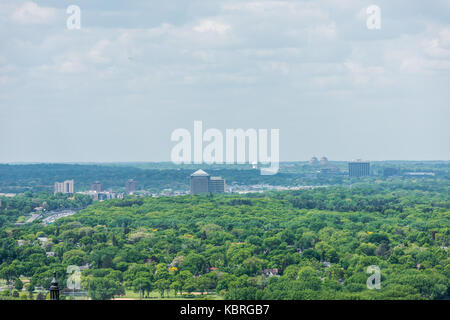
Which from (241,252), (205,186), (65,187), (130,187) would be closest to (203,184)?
(205,186)

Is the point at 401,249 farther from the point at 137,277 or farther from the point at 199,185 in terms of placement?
the point at 199,185

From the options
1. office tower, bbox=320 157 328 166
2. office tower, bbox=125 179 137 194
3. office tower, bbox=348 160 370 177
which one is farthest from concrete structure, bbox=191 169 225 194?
office tower, bbox=320 157 328 166

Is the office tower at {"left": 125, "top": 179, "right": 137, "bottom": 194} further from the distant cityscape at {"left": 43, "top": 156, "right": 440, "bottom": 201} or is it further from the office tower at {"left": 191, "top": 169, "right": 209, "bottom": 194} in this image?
the office tower at {"left": 191, "top": 169, "right": 209, "bottom": 194}

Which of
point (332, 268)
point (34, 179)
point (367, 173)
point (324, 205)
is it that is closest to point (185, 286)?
point (332, 268)

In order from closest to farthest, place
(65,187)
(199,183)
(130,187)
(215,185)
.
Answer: (199,183)
(215,185)
(65,187)
(130,187)

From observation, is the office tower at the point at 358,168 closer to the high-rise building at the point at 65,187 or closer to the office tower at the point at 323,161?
the office tower at the point at 323,161

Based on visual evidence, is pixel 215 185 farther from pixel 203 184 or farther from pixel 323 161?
pixel 323 161
